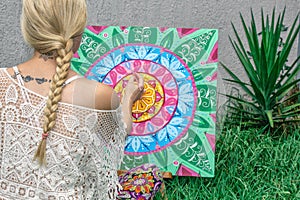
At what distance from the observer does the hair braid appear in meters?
1.62

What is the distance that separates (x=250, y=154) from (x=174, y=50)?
78cm

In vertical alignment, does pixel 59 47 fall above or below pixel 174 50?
below

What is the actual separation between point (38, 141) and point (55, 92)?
161 mm

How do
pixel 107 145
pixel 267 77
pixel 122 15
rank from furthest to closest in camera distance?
pixel 122 15 → pixel 267 77 → pixel 107 145

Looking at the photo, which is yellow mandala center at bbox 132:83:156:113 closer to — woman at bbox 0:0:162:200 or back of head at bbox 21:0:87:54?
woman at bbox 0:0:162:200

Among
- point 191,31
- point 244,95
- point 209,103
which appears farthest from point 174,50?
point 244,95

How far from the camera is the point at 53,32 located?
5.28 feet

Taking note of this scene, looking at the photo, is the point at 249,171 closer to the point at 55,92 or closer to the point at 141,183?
the point at 141,183

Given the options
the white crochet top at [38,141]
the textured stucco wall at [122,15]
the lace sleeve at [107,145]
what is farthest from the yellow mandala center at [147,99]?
the white crochet top at [38,141]

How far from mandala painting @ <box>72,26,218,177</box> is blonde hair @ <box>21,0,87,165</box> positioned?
4.69 ft

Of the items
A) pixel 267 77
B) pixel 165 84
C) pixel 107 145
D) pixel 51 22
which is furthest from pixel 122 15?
pixel 51 22

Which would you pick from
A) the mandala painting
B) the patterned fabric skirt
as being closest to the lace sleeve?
the patterned fabric skirt

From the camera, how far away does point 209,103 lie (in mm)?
3008

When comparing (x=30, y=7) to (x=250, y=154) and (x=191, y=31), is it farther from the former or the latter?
(x=250, y=154)
